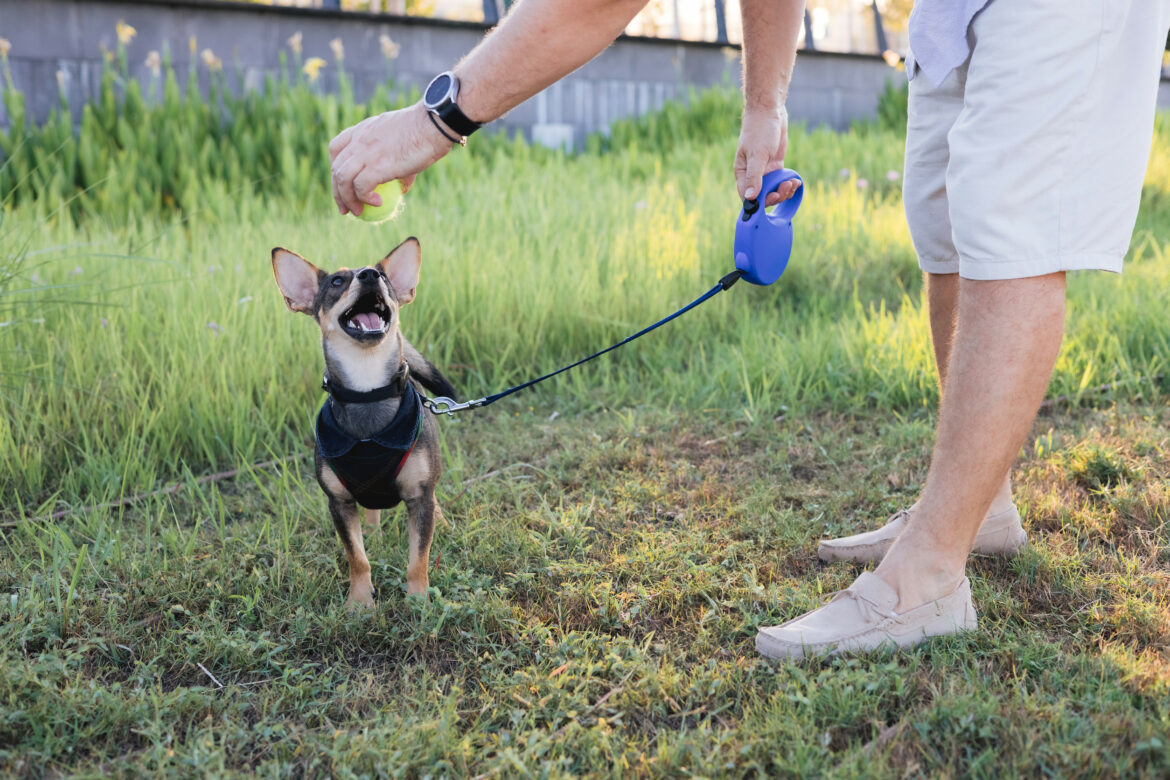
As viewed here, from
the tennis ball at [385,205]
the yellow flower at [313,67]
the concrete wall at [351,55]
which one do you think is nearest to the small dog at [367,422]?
the tennis ball at [385,205]

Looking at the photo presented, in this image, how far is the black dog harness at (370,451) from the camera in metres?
2.18

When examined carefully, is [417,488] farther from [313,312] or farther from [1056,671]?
[1056,671]

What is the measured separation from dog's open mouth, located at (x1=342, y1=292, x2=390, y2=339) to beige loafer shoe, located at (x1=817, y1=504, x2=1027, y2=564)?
135 centimetres

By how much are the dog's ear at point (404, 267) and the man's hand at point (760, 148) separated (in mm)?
950

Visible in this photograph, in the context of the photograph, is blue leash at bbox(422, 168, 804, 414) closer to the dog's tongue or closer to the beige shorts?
the dog's tongue

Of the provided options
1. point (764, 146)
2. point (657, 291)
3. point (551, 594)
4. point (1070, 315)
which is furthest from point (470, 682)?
point (1070, 315)

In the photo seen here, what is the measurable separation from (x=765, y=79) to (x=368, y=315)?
4.20 feet

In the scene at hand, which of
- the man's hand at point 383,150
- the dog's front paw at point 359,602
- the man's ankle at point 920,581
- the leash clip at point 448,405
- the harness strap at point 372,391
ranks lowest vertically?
the dog's front paw at point 359,602

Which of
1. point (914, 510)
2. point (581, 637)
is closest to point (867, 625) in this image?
point (914, 510)

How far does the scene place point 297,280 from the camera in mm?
2396

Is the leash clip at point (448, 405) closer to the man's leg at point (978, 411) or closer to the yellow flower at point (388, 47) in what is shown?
the man's leg at point (978, 411)

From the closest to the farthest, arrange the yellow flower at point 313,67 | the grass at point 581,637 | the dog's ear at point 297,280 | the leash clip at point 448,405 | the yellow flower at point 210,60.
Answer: the grass at point 581,637 → the dog's ear at point 297,280 → the leash clip at point 448,405 → the yellow flower at point 210,60 → the yellow flower at point 313,67

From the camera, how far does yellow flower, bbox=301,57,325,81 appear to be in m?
6.78

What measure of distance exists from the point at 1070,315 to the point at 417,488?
3512mm
